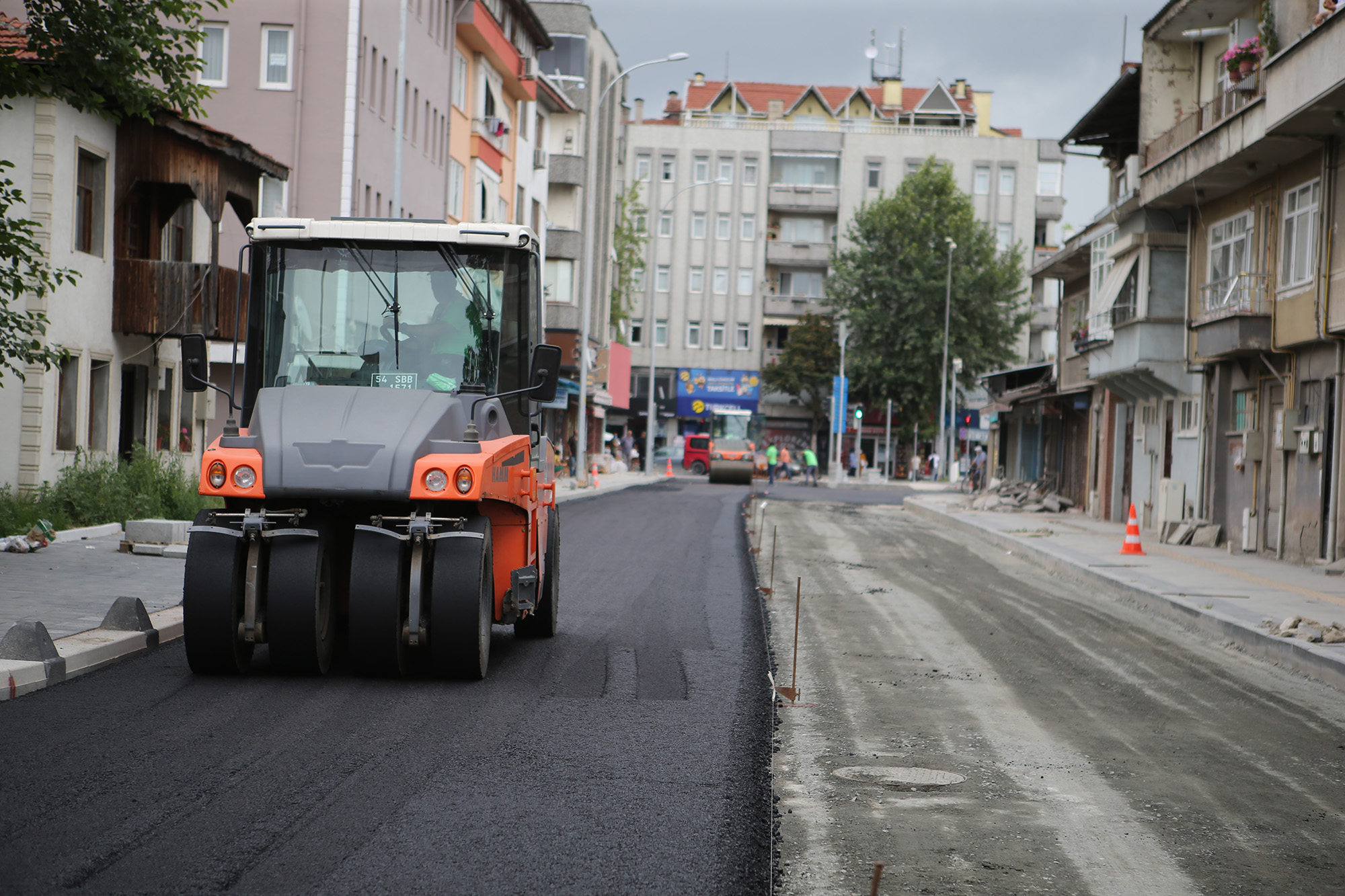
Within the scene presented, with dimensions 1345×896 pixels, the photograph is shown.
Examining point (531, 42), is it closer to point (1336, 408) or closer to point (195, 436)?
point (195, 436)

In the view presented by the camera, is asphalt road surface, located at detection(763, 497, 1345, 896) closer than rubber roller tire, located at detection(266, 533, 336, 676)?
Yes

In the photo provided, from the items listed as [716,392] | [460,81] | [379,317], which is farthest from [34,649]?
[716,392]

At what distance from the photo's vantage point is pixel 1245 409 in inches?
1073

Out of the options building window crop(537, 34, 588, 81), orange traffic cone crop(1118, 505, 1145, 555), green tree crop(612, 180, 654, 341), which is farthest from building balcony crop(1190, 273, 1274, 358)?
green tree crop(612, 180, 654, 341)

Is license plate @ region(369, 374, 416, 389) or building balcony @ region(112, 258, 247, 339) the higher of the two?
building balcony @ region(112, 258, 247, 339)

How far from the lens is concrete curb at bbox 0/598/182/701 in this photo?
8.25 m

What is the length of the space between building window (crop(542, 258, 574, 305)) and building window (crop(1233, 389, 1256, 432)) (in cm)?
3238

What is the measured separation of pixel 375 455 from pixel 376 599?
859 millimetres

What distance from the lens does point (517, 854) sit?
5.30 metres

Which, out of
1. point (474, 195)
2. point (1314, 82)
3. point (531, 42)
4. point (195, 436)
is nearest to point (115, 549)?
point (195, 436)

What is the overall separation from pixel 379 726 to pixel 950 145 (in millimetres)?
79594

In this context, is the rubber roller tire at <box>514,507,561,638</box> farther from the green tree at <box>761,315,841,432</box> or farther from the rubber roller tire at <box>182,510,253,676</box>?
the green tree at <box>761,315,841,432</box>

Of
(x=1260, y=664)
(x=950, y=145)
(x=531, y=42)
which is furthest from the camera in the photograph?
(x=950, y=145)

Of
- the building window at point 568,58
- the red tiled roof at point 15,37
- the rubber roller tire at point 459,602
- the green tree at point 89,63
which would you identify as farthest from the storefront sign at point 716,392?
the rubber roller tire at point 459,602
